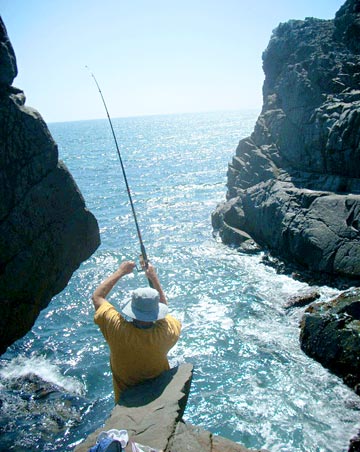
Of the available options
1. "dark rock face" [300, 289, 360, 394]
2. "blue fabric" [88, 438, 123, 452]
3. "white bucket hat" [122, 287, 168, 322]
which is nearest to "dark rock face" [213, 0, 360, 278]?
"dark rock face" [300, 289, 360, 394]

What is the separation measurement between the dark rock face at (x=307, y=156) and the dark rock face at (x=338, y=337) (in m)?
4.98

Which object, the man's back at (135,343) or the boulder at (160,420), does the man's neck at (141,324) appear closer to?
the man's back at (135,343)

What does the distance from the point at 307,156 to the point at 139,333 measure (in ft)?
80.6

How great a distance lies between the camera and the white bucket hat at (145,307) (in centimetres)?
430

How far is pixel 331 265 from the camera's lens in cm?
1905

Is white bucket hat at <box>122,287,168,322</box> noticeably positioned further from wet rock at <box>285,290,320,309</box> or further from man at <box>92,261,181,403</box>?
wet rock at <box>285,290,320,309</box>

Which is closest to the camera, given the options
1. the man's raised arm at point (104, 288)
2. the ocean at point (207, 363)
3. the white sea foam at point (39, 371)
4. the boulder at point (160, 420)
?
the boulder at point (160, 420)

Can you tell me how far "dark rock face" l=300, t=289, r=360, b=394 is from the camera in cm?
1223

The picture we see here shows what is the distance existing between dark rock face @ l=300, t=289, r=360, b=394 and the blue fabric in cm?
1087

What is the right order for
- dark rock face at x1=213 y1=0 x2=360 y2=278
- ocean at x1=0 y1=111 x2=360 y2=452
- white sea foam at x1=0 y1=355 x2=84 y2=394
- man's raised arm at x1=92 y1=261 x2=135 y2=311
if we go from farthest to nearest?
dark rock face at x1=213 y1=0 x2=360 y2=278 < white sea foam at x1=0 y1=355 x2=84 y2=394 < ocean at x1=0 y1=111 x2=360 y2=452 < man's raised arm at x1=92 y1=261 x2=135 y2=311

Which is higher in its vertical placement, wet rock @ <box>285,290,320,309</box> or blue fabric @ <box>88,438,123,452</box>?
blue fabric @ <box>88,438,123,452</box>

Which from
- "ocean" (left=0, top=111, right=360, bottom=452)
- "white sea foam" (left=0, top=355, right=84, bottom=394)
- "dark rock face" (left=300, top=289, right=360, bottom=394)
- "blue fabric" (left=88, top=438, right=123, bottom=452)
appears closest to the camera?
"blue fabric" (left=88, top=438, right=123, bottom=452)

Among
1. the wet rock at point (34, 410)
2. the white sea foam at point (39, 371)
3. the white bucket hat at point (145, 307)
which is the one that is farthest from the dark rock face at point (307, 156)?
the white bucket hat at point (145, 307)

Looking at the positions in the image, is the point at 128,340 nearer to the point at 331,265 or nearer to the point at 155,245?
the point at 331,265
